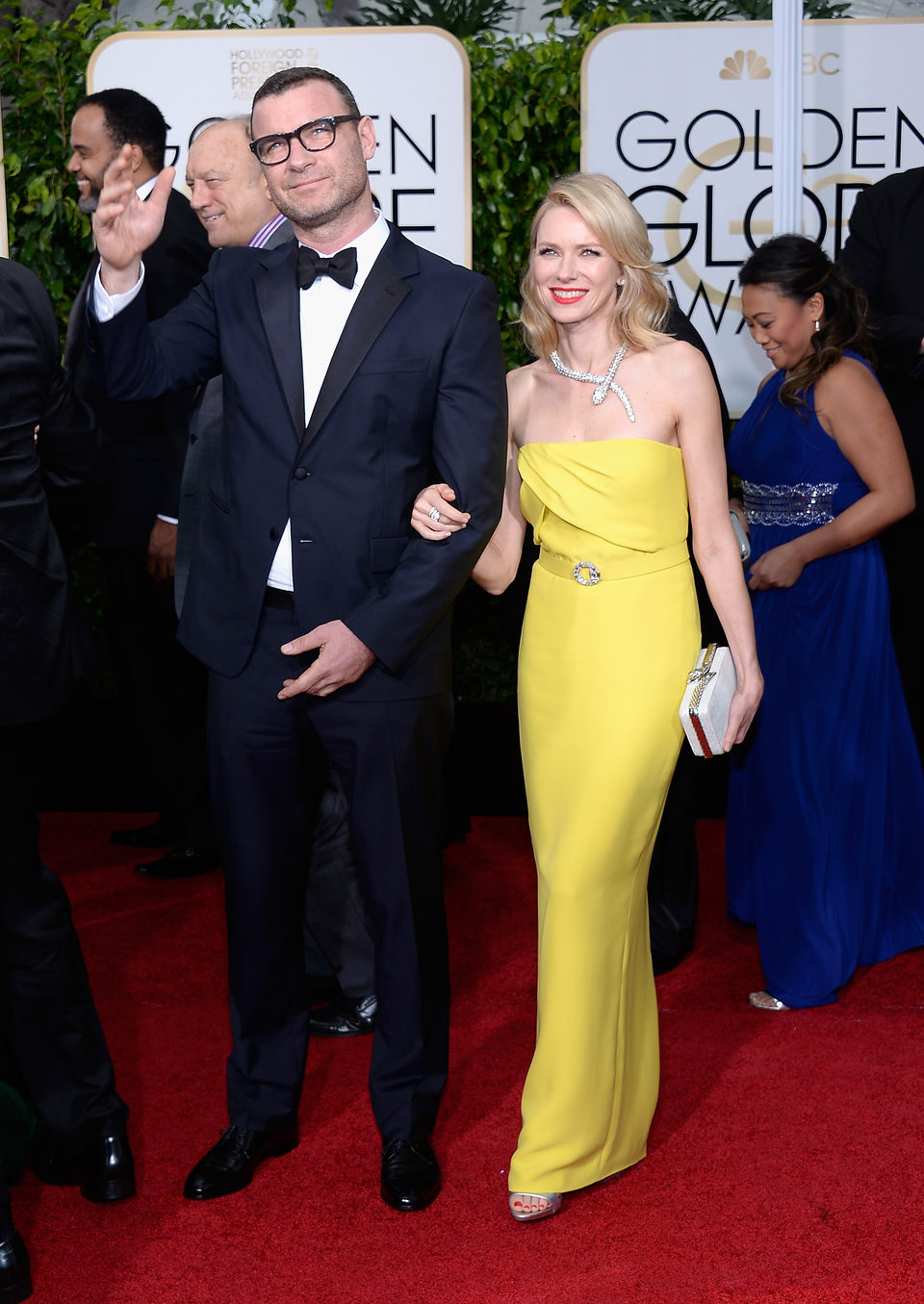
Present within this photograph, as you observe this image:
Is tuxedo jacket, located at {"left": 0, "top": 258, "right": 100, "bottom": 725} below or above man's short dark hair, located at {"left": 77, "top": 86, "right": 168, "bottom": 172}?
below

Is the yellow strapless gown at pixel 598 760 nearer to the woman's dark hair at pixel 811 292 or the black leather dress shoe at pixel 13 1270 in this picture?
the black leather dress shoe at pixel 13 1270

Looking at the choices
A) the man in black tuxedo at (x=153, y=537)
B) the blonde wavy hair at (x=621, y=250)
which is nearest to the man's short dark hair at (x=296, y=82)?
the blonde wavy hair at (x=621, y=250)

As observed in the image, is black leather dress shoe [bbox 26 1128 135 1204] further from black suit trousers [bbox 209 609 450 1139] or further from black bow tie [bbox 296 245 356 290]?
black bow tie [bbox 296 245 356 290]

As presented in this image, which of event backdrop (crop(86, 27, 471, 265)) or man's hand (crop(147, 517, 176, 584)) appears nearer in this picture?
man's hand (crop(147, 517, 176, 584))

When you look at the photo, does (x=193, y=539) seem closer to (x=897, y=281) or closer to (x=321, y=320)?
(x=321, y=320)

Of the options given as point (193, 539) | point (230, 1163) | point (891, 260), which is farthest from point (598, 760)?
point (891, 260)

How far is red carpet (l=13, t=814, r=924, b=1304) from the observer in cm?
247

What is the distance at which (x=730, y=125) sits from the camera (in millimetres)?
4980

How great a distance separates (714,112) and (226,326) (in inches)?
116

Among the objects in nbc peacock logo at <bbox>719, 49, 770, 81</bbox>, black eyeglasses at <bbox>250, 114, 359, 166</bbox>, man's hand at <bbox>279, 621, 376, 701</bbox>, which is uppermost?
nbc peacock logo at <bbox>719, 49, 770, 81</bbox>

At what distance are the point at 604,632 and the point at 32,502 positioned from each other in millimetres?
1007

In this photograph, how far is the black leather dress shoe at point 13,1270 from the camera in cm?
238

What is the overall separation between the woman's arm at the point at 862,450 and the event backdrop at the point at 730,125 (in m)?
1.47

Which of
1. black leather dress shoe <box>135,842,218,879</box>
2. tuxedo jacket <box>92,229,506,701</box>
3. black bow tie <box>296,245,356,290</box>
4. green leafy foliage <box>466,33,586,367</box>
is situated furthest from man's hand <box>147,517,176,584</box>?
black bow tie <box>296,245,356,290</box>
